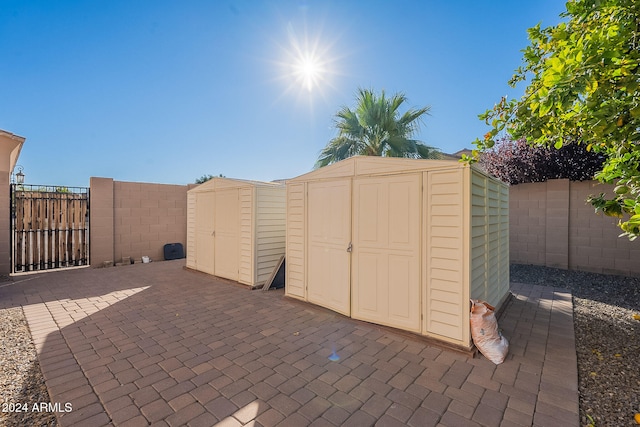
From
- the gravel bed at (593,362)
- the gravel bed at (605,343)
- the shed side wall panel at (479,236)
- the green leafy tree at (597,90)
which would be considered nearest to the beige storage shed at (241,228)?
the gravel bed at (593,362)

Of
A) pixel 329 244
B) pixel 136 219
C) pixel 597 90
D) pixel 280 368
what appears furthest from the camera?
pixel 136 219

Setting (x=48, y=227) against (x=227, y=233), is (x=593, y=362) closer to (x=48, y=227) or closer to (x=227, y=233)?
(x=227, y=233)

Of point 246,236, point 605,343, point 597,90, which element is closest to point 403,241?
point 597,90

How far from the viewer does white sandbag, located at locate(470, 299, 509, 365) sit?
106 inches

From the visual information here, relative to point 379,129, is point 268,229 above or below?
below

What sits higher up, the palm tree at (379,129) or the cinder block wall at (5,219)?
the palm tree at (379,129)

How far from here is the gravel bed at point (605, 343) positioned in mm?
2016

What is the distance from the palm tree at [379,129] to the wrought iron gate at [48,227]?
6459 mm

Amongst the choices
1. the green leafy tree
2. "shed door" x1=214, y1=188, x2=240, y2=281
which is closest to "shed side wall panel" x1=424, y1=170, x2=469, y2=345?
the green leafy tree

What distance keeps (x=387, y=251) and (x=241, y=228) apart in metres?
3.08

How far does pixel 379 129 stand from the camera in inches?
306

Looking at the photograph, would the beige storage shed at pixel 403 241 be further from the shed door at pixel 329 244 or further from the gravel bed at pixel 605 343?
the gravel bed at pixel 605 343

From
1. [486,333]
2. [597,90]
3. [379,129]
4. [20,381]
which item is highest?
[379,129]

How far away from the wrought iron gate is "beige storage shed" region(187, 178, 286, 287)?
10.4 feet
